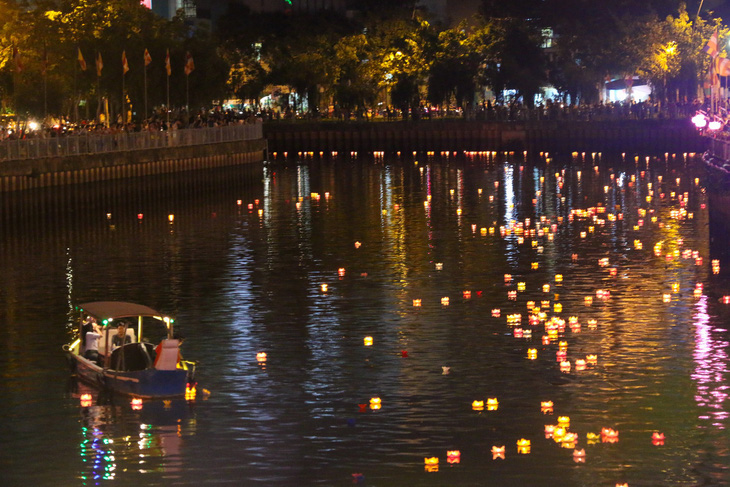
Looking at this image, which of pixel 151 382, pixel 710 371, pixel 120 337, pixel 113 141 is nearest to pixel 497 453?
pixel 151 382

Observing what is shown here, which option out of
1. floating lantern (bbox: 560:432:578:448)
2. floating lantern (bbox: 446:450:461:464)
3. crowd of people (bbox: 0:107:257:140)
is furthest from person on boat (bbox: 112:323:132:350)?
crowd of people (bbox: 0:107:257:140)

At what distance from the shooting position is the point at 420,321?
104ft

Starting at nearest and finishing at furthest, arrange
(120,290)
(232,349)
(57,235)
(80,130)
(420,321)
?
1. (232,349)
2. (420,321)
3. (120,290)
4. (57,235)
5. (80,130)

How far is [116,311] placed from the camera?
84.3ft

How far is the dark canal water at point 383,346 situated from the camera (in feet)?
66.9

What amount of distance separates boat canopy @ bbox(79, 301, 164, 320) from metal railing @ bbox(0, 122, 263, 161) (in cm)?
3996

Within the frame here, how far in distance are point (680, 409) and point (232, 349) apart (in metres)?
10.1

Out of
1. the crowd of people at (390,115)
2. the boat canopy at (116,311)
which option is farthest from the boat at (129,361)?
the crowd of people at (390,115)

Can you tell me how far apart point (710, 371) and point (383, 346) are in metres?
7.05

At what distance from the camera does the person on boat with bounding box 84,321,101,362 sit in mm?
25531

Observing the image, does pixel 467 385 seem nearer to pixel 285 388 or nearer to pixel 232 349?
pixel 285 388

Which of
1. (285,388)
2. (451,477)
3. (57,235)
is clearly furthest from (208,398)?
(57,235)

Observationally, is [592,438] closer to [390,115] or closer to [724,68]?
[724,68]

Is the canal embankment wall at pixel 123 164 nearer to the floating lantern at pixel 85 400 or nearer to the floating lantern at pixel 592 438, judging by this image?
the floating lantern at pixel 85 400
